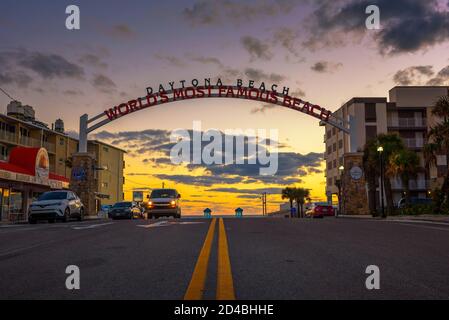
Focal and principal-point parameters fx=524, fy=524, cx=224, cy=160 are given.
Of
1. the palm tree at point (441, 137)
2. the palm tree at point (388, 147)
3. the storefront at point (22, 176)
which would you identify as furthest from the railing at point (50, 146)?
the palm tree at point (441, 137)

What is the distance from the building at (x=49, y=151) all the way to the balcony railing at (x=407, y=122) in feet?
133

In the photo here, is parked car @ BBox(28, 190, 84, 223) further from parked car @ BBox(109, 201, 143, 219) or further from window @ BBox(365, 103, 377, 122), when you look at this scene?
window @ BBox(365, 103, 377, 122)

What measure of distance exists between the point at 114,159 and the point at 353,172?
189 feet

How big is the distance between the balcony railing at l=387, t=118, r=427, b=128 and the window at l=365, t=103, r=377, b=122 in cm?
241

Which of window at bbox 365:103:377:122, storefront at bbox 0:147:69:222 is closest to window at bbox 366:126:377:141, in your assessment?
window at bbox 365:103:377:122

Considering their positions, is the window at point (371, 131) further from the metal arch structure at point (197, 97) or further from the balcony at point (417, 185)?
the metal arch structure at point (197, 97)

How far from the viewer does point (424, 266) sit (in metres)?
7.61

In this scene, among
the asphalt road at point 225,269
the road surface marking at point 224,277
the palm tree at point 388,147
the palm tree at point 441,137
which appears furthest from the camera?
the palm tree at point 388,147

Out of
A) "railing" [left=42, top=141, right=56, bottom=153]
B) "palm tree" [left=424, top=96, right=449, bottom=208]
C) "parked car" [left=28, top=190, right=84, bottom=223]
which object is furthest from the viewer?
"railing" [left=42, top=141, right=56, bottom=153]

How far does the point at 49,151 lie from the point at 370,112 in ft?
145

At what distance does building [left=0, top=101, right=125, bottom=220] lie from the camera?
4362 centimetres

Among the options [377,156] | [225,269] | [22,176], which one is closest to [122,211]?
[22,176]

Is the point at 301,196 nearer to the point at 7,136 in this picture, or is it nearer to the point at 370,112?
the point at 370,112

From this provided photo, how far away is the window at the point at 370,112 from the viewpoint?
74.4 meters
